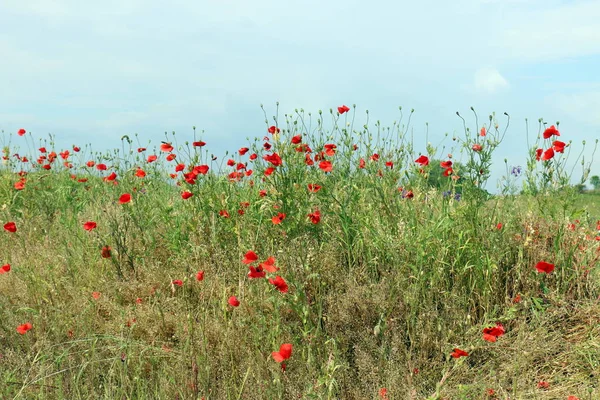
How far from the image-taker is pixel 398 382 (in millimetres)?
2764

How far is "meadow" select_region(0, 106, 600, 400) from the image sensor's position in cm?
277

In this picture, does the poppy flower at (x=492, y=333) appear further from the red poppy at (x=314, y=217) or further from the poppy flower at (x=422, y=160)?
the poppy flower at (x=422, y=160)

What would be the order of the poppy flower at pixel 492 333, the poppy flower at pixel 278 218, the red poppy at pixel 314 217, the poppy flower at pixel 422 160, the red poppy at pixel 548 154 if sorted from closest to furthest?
the poppy flower at pixel 492 333 → the poppy flower at pixel 278 218 → the red poppy at pixel 314 217 → the red poppy at pixel 548 154 → the poppy flower at pixel 422 160

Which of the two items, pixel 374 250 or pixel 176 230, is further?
pixel 176 230

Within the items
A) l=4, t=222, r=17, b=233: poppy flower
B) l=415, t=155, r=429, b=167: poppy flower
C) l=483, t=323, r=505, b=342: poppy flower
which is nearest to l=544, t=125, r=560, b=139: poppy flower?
l=415, t=155, r=429, b=167: poppy flower

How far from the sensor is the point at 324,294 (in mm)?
3309

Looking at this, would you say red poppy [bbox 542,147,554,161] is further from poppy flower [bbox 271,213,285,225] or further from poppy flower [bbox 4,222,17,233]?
poppy flower [bbox 4,222,17,233]

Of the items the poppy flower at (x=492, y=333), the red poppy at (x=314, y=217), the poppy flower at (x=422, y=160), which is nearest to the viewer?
the poppy flower at (x=492, y=333)

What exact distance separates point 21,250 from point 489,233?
362cm

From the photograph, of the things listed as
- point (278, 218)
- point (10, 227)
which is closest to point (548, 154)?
point (278, 218)

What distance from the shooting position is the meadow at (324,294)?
277 centimetres

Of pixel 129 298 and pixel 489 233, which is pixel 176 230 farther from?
pixel 489 233

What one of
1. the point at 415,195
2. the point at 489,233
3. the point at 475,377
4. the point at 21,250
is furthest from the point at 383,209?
the point at 21,250

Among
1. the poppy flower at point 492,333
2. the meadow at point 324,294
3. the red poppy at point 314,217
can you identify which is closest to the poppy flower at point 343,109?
the meadow at point 324,294
